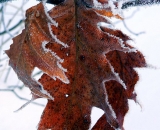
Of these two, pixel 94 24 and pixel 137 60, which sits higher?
pixel 94 24

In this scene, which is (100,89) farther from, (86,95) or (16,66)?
(16,66)

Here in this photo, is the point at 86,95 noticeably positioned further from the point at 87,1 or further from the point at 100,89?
the point at 87,1

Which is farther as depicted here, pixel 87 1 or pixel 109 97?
pixel 109 97

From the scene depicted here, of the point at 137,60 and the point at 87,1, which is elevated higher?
the point at 87,1

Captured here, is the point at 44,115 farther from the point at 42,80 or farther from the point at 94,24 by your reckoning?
the point at 94,24

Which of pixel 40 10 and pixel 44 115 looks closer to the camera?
pixel 40 10

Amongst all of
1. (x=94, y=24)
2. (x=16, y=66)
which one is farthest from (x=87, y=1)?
(x=16, y=66)
